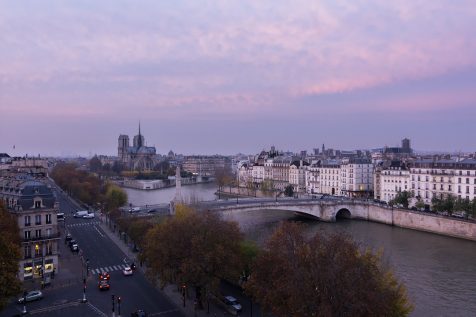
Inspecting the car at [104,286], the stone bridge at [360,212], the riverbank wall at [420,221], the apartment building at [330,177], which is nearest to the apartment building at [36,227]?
the car at [104,286]

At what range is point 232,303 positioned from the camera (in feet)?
72.7

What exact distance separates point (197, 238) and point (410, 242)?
2778 cm

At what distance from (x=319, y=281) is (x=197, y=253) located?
704 cm

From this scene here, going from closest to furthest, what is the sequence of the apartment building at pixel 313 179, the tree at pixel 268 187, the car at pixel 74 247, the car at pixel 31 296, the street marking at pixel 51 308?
the street marking at pixel 51 308 → the car at pixel 31 296 → the car at pixel 74 247 → the apartment building at pixel 313 179 → the tree at pixel 268 187

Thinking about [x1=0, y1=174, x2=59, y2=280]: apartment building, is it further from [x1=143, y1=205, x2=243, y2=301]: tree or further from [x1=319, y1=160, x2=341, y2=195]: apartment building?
[x1=319, y1=160, x2=341, y2=195]: apartment building

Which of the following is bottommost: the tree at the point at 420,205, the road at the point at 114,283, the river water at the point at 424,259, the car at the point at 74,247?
the river water at the point at 424,259

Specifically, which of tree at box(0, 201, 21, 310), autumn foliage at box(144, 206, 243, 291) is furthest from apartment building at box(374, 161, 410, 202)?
tree at box(0, 201, 21, 310)

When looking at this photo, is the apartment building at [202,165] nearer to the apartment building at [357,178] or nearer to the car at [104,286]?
the apartment building at [357,178]

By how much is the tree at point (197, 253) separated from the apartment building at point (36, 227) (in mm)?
9632

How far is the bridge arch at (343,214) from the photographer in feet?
193

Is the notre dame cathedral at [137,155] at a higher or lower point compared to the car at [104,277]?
higher

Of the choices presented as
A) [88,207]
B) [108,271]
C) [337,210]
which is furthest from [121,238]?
[337,210]

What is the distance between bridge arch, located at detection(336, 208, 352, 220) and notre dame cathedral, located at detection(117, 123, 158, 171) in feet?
347

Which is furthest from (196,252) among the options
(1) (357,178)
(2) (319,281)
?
(1) (357,178)
